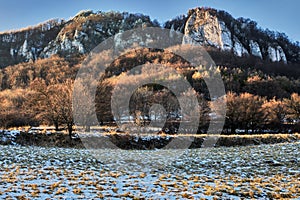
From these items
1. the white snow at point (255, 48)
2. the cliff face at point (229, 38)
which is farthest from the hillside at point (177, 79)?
the white snow at point (255, 48)

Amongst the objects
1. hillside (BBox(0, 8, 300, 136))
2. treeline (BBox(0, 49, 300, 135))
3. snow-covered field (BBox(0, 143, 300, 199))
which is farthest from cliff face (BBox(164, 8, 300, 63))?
snow-covered field (BBox(0, 143, 300, 199))

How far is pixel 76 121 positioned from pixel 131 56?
7644 cm

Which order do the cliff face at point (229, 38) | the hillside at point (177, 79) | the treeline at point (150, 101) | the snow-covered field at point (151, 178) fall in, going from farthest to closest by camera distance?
the cliff face at point (229, 38) → the hillside at point (177, 79) → the treeline at point (150, 101) → the snow-covered field at point (151, 178)

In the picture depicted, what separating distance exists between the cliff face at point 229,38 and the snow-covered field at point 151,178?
506 feet

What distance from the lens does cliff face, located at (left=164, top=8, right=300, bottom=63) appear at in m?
177

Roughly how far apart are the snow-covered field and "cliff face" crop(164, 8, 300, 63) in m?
154

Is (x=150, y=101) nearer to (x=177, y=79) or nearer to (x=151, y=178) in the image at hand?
(x=177, y=79)

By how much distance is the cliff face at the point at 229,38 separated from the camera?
176750 mm

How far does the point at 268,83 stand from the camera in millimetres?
108875

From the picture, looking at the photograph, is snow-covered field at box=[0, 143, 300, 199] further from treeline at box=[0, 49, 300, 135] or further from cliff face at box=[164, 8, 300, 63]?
cliff face at box=[164, 8, 300, 63]

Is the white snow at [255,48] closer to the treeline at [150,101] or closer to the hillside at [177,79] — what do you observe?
the hillside at [177,79]

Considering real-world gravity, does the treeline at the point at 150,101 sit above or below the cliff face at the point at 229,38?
below

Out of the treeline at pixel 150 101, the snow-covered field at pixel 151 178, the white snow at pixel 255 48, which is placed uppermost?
the white snow at pixel 255 48

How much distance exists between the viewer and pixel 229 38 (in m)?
179
